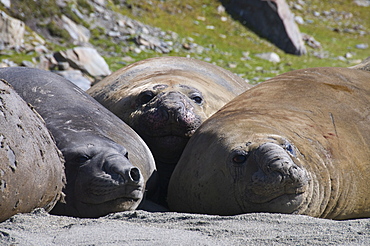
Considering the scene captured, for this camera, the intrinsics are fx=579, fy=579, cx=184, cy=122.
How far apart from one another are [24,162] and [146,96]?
224 cm

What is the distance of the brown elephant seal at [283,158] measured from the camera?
3.36 m

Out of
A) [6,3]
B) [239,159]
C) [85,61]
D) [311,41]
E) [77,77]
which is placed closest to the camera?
[239,159]

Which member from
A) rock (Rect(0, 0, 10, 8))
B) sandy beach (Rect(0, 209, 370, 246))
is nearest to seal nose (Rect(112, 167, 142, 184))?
→ sandy beach (Rect(0, 209, 370, 246))

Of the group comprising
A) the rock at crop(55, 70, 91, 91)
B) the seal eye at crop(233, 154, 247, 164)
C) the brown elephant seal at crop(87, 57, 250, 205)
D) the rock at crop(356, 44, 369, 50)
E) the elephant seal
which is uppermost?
the elephant seal

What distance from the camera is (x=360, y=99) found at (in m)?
4.39

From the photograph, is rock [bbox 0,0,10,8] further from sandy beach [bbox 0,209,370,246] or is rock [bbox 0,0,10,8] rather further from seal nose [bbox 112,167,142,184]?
sandy beach [bbox 0,209,370,246]

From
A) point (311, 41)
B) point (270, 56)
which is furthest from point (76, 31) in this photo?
point (311, 41)

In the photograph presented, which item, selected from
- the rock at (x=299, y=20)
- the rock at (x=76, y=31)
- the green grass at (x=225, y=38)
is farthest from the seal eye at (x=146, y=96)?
the rock at (x=299, y=20)

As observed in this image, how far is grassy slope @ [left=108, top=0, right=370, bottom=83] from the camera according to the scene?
15.6 metres

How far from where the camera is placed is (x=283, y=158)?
3279mm

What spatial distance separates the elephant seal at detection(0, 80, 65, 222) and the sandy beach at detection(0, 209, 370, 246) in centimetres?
9

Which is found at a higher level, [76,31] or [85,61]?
[85,61]

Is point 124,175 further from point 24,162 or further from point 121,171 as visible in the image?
point 24,162

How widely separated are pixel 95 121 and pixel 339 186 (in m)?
1.67
